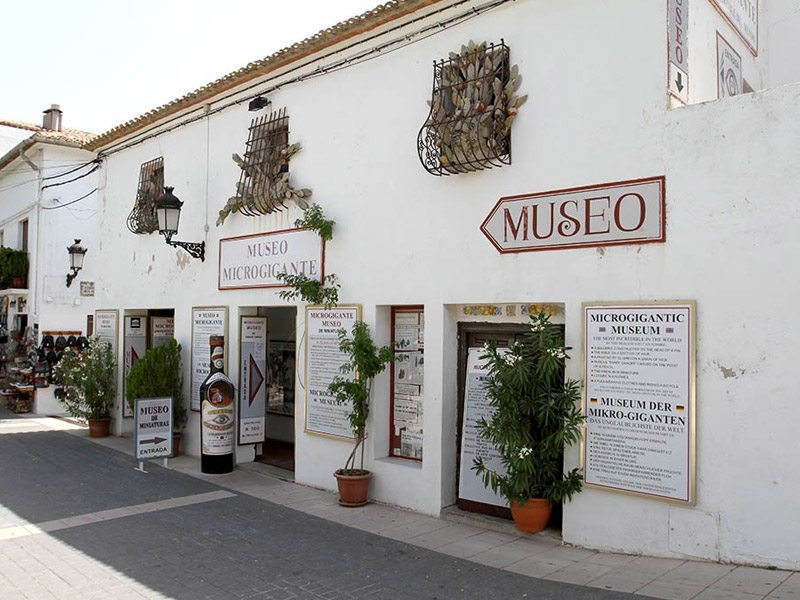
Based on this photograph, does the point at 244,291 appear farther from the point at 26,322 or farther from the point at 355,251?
the point at 26,322

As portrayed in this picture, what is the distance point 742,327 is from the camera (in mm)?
5312

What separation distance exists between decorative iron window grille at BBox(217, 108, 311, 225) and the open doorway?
2.65 metres

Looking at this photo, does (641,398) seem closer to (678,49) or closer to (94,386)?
(678,49)

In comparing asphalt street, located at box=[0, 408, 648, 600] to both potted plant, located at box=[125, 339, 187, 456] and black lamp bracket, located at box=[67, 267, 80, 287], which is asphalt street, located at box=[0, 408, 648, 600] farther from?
black lamp bracket, located at box=[67, 267, 80, 287]

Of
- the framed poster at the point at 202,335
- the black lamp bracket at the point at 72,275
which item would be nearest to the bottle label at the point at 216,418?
the framed poster at the point at 202,335

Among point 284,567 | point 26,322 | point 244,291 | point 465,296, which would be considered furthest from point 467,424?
point 26,322

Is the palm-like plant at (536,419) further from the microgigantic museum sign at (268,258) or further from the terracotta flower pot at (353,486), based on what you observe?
the microgigantic museum sign at (268,258)

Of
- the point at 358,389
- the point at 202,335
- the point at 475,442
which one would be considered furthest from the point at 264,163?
the point at 475,442

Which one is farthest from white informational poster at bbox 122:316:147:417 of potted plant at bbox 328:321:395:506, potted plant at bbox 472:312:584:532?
potted plant at bbox 472:312:584:532

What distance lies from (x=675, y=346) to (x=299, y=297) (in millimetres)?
5028

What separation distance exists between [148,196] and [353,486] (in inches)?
288

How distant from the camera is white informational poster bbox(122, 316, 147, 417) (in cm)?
1316

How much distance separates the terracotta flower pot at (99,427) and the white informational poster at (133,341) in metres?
0.35

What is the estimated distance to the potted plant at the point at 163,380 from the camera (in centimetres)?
1084
